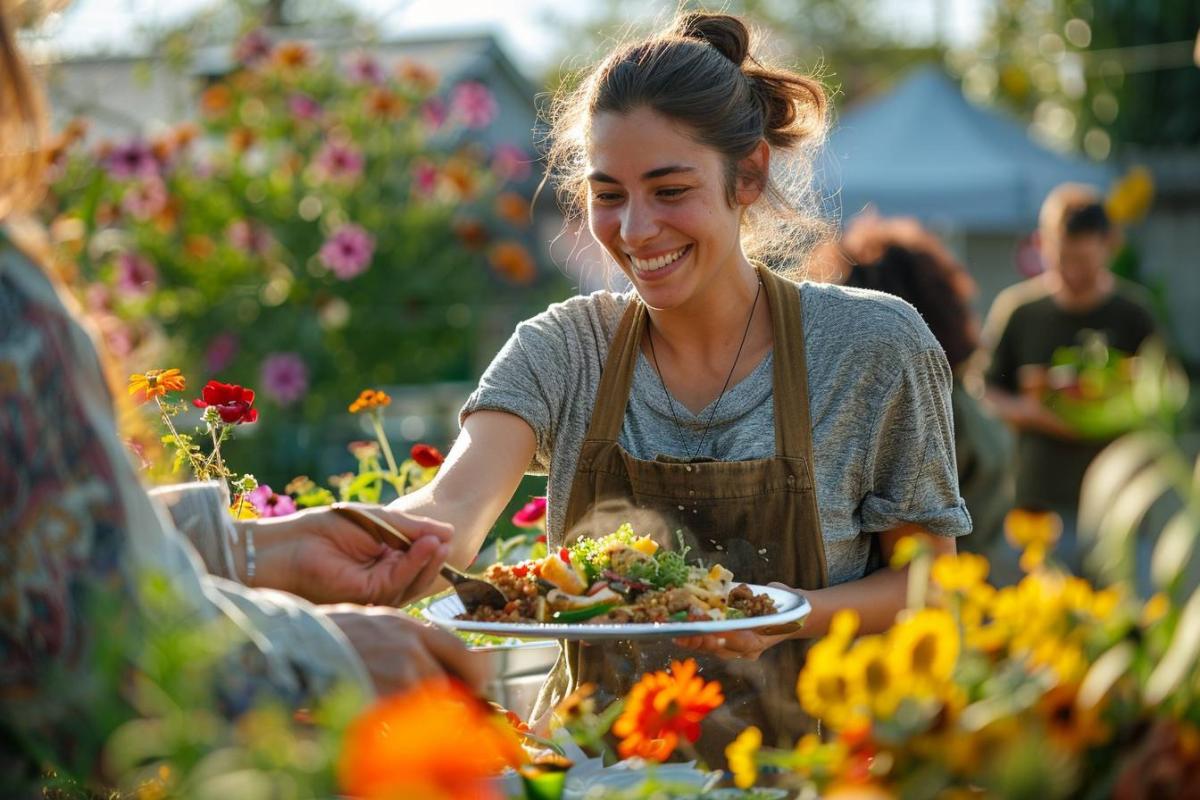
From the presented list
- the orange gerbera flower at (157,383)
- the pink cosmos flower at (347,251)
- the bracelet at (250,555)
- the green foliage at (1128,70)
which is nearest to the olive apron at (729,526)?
the orange gerbera flower at (157,383)

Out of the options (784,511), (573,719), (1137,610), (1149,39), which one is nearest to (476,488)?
(784,511)

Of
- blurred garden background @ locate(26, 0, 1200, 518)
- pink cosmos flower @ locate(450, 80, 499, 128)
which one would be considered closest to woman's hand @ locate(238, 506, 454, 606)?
blurred garden background @ locate(26, 0, 1200, 518)

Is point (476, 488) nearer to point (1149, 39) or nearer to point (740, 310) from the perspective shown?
point (740, 310)

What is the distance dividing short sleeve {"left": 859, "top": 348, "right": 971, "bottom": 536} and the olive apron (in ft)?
0.37

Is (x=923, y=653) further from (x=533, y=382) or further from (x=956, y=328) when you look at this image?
(x=956, y=328)

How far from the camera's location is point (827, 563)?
2.52 metres

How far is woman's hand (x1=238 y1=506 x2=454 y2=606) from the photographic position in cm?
176

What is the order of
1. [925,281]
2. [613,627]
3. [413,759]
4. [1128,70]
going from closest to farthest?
[413,759]
[613,627]
[925,281]
[1128,70]

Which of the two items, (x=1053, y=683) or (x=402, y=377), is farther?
(x=402, y=377)

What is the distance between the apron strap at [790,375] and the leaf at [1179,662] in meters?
1.38

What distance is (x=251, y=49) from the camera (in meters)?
7.90

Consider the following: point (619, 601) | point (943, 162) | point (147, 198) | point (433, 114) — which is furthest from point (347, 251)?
point (943, 162)

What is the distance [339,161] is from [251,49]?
817 mm

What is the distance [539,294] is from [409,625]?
8141 millimetres
